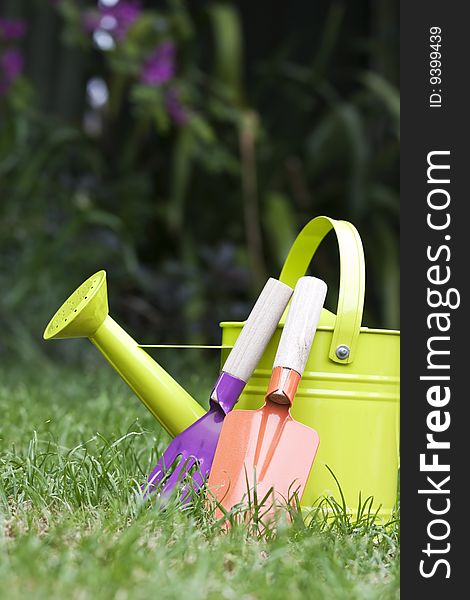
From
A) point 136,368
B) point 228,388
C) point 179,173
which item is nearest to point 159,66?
point 179,173

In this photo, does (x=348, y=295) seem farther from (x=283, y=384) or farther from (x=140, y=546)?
(x=140, y=546)

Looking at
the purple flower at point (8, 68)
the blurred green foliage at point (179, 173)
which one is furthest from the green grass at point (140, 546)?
the purple flower at point (8, 68)

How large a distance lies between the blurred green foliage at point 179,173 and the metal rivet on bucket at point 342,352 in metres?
2.04

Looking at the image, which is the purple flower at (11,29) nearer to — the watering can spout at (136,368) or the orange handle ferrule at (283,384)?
the watering can spout at (136,368)

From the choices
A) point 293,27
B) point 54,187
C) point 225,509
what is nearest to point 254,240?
point 54,187

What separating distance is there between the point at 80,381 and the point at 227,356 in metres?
1.33

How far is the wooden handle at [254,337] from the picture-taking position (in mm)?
1415

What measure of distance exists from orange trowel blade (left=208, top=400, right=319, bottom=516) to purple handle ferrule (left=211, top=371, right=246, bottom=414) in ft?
0.14

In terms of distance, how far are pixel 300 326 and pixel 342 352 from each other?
0.08m

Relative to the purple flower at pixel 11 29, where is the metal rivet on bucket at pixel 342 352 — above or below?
below

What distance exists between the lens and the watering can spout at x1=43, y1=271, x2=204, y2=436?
4.90ft

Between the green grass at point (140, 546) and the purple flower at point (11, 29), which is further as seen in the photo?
the purple flower at point (11, 29)

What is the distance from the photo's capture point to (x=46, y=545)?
1.12m

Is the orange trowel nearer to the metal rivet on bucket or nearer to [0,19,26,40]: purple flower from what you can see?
the metal rivet on bucket
